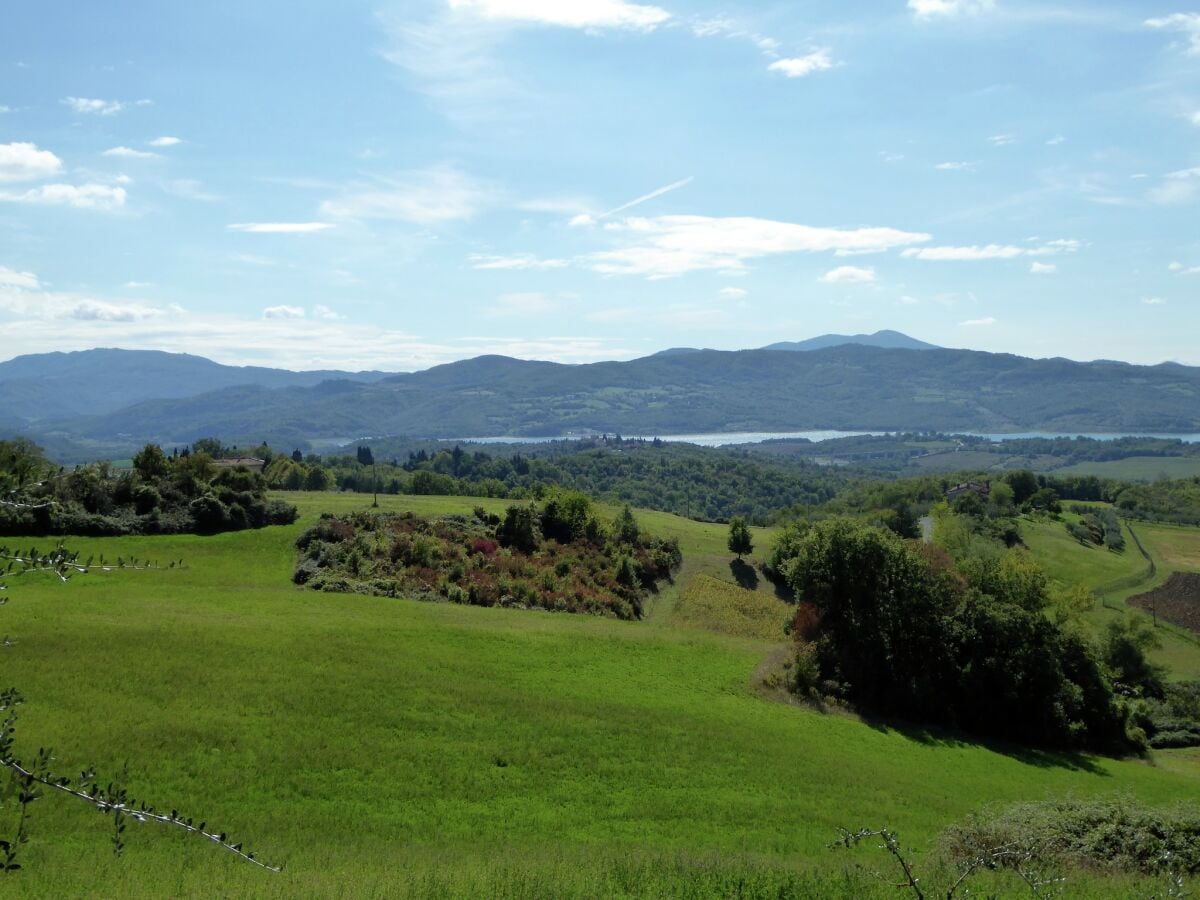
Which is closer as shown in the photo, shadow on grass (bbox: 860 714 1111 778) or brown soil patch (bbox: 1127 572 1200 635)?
shadow on grass (bbox: 860 714 1111 778)

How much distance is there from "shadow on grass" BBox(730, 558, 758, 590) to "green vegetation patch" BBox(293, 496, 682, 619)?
18.0 ft

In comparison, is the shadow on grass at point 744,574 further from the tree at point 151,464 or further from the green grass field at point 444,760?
the tree at point 151,464

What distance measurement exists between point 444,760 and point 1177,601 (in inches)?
3971

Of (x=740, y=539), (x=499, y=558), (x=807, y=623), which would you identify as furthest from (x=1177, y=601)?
(x=499, y=558)

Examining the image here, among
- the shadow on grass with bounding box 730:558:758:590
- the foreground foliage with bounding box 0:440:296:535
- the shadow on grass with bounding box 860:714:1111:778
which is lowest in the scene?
the shadow on grass with bounding box 860:714:1111:778

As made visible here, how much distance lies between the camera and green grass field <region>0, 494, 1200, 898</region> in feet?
56.8

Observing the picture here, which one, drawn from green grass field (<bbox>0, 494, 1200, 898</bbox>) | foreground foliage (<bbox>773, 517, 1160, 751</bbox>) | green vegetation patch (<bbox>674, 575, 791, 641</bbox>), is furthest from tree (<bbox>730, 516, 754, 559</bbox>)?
green grass field (<bbox>0, 494, 1200, 898</bbox>)

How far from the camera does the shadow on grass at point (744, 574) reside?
237 feet

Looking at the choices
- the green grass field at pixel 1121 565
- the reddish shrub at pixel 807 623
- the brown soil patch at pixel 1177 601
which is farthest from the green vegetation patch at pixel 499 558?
the brown soil patch at pixel 1177 601

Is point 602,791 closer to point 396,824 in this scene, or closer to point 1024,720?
point 396,824

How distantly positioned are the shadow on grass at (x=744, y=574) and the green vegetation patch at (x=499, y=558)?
18.0 ft

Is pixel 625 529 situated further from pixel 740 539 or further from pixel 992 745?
pixel 992 745

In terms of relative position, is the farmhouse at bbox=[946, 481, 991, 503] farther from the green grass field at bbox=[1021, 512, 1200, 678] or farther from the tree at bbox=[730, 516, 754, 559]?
the tree at bbox=[730, 516, 754, 559]

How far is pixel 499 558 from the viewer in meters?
61.4
